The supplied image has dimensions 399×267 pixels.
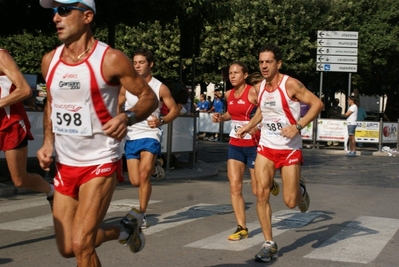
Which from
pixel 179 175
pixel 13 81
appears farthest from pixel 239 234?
pixel 179 175

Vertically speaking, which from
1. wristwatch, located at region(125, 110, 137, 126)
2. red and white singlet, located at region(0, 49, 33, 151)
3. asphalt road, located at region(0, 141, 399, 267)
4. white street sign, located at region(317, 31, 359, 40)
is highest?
white street sign, located at region(317, 31, 359, 40)

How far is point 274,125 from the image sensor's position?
7.84 metres

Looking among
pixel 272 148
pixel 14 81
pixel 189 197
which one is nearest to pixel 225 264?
pixel 272 148

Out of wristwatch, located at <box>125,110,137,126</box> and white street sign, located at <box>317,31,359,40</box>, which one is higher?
white street sign, located at <box>317,31,359,40</box>

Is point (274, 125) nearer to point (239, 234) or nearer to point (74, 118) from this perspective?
point (239, 234)

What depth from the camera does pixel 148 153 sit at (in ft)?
29.4

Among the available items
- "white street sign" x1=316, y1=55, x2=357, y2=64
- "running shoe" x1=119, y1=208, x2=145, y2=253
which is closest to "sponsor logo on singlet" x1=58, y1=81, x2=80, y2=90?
"running shoe" x1=119, y1=208, x2=145, y2=253

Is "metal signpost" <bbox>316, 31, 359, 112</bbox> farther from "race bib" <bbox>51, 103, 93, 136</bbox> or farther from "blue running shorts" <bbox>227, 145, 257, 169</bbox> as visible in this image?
"race bib" <bbox>51, 103, 93, 136</bbox>

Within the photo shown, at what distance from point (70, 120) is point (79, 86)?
23 centimetres

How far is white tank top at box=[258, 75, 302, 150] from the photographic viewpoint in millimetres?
7793

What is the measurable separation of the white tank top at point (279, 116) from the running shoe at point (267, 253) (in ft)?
3.21

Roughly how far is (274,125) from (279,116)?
100mm

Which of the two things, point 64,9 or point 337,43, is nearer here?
point 64,9

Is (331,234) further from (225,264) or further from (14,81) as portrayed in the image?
(14,81)
